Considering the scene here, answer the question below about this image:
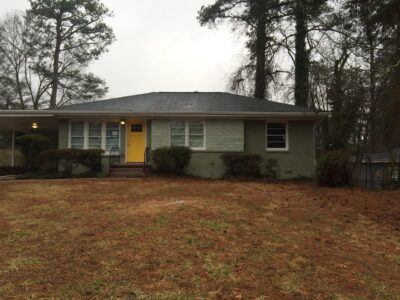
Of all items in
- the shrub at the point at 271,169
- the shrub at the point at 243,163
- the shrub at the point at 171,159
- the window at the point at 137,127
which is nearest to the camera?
the shrub at the point at 171,159

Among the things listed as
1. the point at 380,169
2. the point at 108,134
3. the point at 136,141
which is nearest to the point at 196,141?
the point at 136,141

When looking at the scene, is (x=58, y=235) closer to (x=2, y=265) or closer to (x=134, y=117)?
(x=2, y=265)

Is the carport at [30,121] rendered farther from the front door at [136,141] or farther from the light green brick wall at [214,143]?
the light green brick wall at [214,143]

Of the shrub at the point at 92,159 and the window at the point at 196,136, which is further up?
the window at the point at 196,136

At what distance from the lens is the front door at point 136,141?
51.8ft

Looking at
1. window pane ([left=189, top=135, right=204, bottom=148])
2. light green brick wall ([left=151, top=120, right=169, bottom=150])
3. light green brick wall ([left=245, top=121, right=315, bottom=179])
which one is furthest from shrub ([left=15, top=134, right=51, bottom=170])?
light green brick wall ([left=245, top=121, right=315, bottom=179])

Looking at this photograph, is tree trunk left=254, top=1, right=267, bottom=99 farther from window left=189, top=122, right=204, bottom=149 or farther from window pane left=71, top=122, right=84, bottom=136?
window pane left=71, top=122, right=84, bottom=136

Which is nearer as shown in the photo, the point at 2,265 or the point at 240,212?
the point at 2,265

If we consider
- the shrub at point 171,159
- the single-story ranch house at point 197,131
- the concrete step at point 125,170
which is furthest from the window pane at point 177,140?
the concrete step at point 125,170

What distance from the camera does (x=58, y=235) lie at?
19.0ft

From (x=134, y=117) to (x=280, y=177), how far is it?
21.9 feet

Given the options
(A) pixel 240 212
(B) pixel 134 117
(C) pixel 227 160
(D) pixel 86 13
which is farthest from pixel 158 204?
(D) pixel 86 13

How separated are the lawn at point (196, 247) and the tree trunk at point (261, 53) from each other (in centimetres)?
1247

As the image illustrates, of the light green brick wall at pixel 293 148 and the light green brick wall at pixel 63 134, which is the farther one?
the light green brick wall at pixel 63 134
